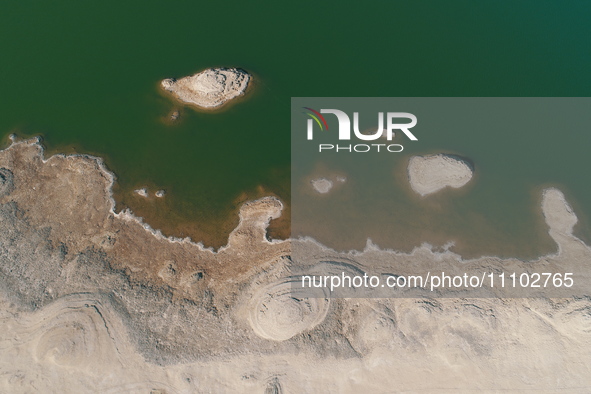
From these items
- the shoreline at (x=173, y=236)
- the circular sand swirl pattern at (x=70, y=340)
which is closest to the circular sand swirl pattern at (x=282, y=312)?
the shoreline at (x=173, y=236)

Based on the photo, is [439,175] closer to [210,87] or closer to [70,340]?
[210,87]

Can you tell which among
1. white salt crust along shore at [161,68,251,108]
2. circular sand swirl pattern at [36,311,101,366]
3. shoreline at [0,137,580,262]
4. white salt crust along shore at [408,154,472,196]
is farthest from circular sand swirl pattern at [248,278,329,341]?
white salt crust along shore at [161,68,251,108]

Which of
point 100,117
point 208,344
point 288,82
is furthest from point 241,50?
point 208,344

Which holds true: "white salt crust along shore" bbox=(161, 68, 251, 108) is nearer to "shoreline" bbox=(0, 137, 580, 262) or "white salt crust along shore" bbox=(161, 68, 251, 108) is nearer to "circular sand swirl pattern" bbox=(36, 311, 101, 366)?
"shoreline" bbox=(0, 137, 580, 262)

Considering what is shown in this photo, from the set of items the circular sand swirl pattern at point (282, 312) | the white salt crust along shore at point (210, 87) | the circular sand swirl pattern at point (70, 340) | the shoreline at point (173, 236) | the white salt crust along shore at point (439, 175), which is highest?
the white salt crust along shore at point (210, 87)

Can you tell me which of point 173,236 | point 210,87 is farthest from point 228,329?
point 210,87

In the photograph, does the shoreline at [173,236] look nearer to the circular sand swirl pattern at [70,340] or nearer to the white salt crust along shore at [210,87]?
the circular sand swirl pattern at [70,340]

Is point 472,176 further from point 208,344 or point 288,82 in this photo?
point 208,344
